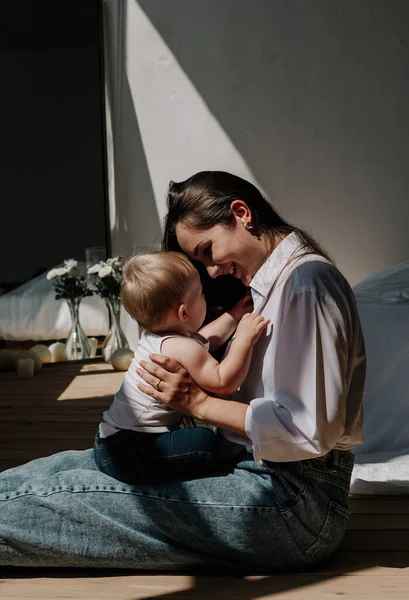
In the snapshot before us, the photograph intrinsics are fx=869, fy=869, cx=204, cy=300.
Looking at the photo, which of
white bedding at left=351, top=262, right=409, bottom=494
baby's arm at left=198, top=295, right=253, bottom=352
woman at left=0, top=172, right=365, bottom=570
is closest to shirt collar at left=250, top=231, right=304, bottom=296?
woman at left=0, top=172, right=365, bottom=570

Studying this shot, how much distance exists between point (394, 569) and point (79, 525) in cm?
78

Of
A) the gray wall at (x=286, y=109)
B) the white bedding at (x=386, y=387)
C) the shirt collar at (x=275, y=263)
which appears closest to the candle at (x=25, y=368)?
the gray wall at (x=286, y=109)

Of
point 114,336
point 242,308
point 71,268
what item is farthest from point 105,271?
point 242,308

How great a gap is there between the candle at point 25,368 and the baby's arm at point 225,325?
124 inches

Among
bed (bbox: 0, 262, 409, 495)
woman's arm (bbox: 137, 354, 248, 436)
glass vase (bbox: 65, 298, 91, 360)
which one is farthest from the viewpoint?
glass vase (bbox: 65, 298, 91, 360)

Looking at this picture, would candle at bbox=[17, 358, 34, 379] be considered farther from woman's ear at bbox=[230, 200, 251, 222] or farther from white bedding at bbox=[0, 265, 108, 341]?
woman's ear at bbox=[230, 200, 251, 222]

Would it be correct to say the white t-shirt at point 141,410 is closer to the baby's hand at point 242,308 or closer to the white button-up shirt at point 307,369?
the baby's hand at point 242,308

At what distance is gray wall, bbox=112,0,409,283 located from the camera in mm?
5473

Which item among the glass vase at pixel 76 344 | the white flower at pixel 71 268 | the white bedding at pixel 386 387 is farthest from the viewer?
the glass vase at pixel 76 344

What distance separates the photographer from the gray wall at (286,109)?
547cm

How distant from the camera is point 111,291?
5.57 m

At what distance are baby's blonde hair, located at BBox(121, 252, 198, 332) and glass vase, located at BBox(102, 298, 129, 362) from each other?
11.4 ft

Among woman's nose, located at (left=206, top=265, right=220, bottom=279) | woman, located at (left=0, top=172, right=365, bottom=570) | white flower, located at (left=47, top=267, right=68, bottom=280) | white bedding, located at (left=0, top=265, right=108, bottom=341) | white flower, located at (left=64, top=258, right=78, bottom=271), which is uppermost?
woman's nose, located at (left=206, top=265, right=220, bottom=279)

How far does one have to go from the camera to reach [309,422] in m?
1.82
